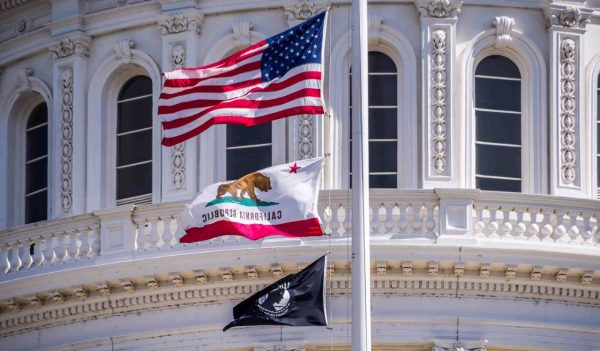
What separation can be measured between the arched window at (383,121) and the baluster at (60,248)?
469 centimetres

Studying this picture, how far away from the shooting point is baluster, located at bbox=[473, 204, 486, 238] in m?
49.8

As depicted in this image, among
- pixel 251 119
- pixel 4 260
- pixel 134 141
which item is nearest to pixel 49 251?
pixel 4 260

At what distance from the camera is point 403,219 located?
49625mm

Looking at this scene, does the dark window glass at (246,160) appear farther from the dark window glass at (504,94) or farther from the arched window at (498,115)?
the dark window glass at (504,94)

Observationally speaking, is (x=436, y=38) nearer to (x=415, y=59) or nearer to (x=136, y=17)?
(x=415, y=59)

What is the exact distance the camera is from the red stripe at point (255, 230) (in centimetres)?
4312

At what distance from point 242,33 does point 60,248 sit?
4.29m

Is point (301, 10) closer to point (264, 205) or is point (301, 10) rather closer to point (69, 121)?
point (69, 121)

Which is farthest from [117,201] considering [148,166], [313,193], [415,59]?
[313,193]

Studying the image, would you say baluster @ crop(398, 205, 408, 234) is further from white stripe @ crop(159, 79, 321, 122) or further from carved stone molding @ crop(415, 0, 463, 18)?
white stripe @ crop(159, 79, 321, 122)

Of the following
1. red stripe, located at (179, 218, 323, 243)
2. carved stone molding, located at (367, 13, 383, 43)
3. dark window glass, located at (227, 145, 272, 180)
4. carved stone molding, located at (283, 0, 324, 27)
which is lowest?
→ red stripe, located at (179, 218, 323, 243)

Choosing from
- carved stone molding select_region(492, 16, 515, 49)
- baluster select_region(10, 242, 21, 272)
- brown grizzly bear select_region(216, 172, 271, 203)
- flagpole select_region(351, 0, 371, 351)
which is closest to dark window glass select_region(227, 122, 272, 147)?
baluster select_region(10, 242, 21, 272)

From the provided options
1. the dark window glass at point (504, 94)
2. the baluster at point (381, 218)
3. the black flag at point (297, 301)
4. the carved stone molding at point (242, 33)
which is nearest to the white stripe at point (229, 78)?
the black flag at point (297, 301)

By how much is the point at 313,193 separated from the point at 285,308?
13.7 ft
